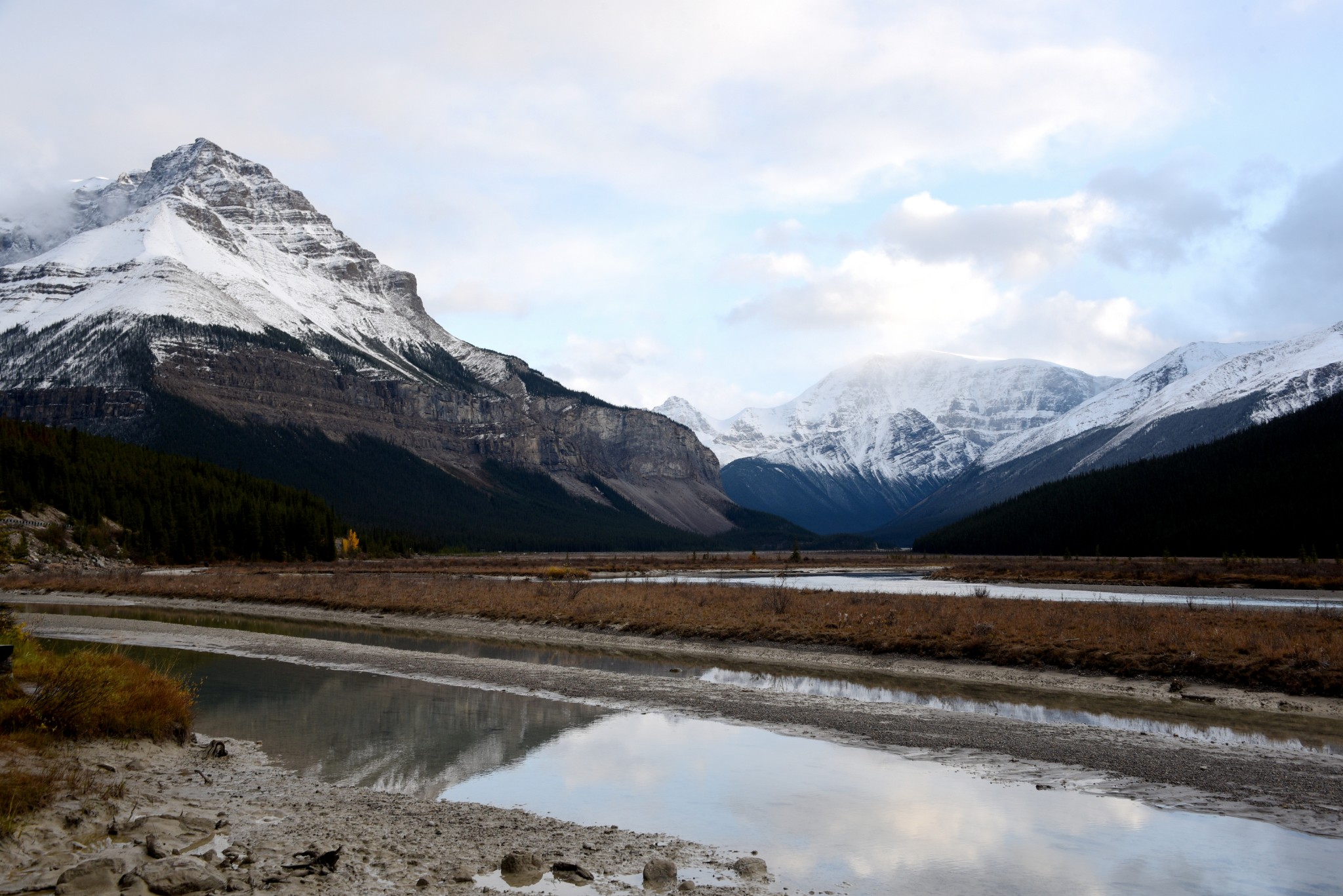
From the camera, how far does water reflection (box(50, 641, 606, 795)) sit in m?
16.9

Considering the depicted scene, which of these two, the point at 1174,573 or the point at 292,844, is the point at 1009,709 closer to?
the point at 292,844

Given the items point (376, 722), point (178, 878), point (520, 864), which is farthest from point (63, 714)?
point (520, 864)

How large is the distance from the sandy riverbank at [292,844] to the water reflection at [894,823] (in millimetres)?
1135

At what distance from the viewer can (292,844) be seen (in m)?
11.8

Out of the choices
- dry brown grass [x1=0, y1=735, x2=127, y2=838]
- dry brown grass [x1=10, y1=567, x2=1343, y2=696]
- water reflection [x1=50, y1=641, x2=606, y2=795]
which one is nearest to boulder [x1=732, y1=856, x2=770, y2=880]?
water reflection [x1=50, y1=641, x2=606, y2=795]

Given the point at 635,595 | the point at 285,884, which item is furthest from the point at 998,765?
the point at 635,595

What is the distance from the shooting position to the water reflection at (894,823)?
448 inches

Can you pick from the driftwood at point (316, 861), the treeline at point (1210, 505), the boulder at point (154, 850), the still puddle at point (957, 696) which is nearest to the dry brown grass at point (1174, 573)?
the treeline at point (1210, 505)

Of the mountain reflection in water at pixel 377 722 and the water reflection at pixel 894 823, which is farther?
the mountain reflection in water at pixel 377 722

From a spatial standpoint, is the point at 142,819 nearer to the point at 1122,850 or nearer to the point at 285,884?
the point at 285,884

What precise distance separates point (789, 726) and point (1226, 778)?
8.96 meters

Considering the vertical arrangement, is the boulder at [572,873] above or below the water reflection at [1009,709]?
above

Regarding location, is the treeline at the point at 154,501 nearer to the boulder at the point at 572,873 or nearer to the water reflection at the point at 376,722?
the water reflection at the point at 376,722

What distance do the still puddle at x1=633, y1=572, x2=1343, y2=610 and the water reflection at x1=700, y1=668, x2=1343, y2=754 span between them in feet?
63.8
